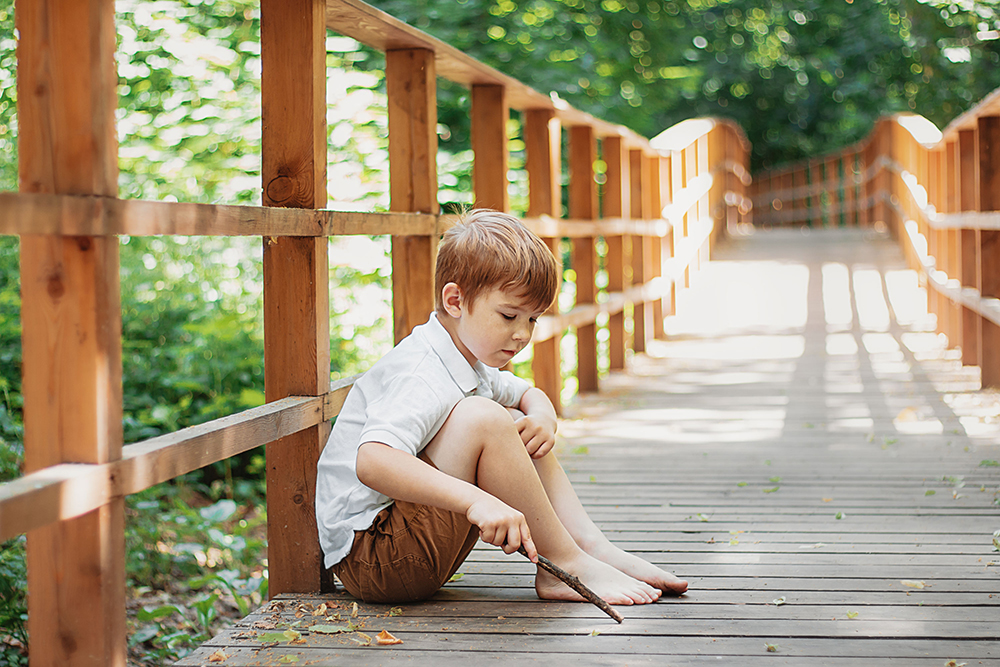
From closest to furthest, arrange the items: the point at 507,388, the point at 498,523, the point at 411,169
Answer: the point at 498,523
the point at 507,388
the point at 411,169

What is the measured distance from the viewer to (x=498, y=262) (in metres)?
2.11

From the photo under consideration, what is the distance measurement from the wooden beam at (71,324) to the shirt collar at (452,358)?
2.39 ft

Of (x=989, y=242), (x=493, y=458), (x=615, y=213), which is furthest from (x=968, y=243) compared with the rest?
(x=493, y=458)

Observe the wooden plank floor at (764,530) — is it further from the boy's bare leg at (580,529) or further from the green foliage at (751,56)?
the green foliage at (751,56)

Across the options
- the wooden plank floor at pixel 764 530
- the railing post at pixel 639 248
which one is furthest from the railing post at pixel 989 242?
the railing post at pixel 639 248

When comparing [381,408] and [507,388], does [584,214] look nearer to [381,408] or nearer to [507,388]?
[507,388]

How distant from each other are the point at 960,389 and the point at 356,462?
378cm

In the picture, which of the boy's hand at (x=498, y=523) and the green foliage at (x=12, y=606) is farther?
the green foliage at (x=12, y=606)

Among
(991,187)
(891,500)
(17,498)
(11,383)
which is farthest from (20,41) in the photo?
(991,187)

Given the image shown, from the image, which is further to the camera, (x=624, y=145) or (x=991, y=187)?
(x=624, y=145)

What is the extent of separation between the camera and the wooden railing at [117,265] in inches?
58.0

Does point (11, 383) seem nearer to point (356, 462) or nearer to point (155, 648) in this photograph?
point (155, 648)

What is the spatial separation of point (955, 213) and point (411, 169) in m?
3.68

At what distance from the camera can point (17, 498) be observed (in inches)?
52.9
